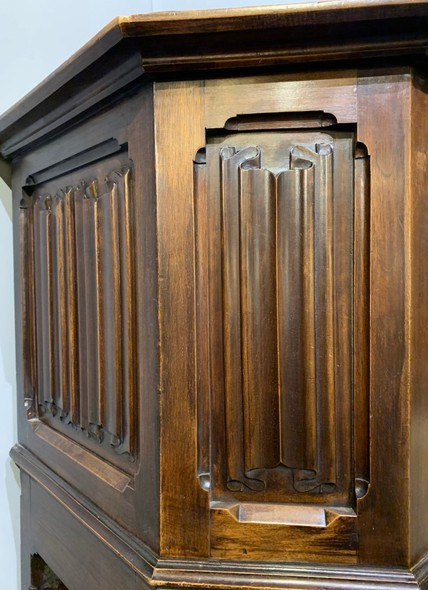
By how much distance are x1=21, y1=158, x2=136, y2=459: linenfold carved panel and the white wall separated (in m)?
0.09

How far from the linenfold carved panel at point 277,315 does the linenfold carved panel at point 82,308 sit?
0.13 m

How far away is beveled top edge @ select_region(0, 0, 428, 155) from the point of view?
53cm

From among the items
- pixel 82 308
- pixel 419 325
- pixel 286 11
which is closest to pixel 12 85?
pixel 82 308

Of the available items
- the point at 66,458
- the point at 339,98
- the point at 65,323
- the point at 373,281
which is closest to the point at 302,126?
the point at 339,98

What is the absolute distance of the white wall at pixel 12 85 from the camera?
984 millimetres

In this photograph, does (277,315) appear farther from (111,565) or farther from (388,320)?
(111,565)

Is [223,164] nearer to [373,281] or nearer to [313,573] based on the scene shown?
[373,281]

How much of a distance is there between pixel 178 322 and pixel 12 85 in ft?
2.24

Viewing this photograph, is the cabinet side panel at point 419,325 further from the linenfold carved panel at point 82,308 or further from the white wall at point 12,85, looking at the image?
the white wall at point 12,85

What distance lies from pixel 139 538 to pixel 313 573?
23 centimetres

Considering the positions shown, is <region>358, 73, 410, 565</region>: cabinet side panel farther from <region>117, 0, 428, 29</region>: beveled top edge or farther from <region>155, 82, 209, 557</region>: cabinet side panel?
<region>155, 82, 209, 557</region>: cabinet side panel

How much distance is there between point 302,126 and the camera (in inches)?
24.4

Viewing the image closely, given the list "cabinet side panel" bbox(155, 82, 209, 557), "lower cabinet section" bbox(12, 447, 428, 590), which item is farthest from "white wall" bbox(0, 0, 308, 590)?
"cabinet side panel" bbox(155, 82, 209, 557)

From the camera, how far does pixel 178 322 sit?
0.63m
